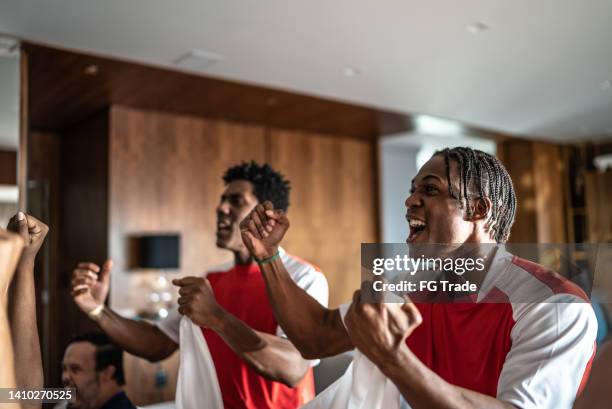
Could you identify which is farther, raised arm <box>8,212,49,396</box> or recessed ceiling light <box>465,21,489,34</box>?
recessed ceiling light <box>465,21,489,34</box>

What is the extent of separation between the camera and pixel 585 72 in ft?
16.2

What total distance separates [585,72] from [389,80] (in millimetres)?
1523

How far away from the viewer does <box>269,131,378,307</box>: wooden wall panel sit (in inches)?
261

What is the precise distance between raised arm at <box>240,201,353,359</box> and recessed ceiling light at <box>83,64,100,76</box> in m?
3.30

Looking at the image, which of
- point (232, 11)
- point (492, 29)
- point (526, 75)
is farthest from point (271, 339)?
point (526, 75)

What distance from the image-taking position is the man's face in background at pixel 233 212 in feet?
7.23

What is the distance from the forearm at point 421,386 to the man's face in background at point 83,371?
153 centimetres

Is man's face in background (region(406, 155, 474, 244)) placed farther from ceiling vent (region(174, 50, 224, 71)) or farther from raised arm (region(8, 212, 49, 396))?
ceiling vent (region(174, 50, 224, 71))

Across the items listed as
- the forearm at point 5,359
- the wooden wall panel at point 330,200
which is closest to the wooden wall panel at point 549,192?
the wooden wall panel at point 330,200

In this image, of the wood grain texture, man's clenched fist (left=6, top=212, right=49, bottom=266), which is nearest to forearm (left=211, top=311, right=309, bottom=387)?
man's clenched fist (left=6, top=212, right=49, bottom=266)

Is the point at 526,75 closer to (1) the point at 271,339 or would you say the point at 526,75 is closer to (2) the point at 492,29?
(2) the point at 492,29

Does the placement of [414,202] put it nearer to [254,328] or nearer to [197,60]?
[254,328]

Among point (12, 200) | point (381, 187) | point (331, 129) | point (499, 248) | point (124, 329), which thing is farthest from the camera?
point (381, 187)

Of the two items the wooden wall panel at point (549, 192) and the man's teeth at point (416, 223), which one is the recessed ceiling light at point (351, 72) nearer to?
the man's teeth at point (416, 223)
